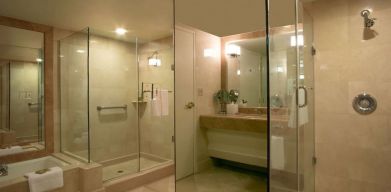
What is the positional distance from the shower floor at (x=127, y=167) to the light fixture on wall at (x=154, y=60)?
1.61 metres

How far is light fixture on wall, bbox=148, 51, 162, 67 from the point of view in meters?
3.62

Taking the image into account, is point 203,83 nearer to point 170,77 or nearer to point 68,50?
point 170,77

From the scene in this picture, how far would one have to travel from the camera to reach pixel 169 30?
11.1 ft

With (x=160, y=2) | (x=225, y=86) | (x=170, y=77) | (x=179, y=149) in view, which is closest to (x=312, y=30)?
(x=225, y=86)

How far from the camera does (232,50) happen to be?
3.58 m

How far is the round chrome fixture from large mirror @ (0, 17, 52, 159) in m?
3.82

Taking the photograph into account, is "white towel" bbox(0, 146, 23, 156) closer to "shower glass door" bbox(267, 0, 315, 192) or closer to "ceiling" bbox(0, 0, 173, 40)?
"ceiling" bbox(0, 0, 173, 40)

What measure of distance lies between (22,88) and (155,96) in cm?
171

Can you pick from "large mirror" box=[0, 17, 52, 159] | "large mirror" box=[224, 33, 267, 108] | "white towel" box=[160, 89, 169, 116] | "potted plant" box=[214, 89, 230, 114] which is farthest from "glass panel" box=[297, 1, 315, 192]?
"large mirror" box=[0, 17, 52, 159]

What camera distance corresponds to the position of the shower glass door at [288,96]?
1.54 m

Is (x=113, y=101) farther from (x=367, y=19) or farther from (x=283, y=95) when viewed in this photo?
(x=367, y=19)

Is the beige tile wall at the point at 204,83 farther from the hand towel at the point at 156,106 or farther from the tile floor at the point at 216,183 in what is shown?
the hand towel at the point at 156,106

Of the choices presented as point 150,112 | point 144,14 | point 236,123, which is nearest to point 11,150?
point 150,112

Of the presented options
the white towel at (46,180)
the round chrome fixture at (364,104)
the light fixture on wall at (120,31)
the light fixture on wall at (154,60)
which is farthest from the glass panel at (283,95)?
the light fixture on wall at (120,31)
